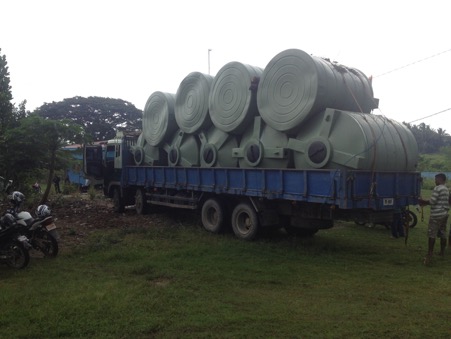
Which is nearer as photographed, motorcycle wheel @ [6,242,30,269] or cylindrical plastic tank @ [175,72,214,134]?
motorcycle wheel @ [6,242,30,269]

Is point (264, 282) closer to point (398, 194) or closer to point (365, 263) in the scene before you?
point (365, 263)

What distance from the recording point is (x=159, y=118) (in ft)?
40.7

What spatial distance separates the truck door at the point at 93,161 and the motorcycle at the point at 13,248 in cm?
840

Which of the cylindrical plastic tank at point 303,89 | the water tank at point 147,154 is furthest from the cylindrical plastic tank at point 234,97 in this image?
the water tank at point 147,154

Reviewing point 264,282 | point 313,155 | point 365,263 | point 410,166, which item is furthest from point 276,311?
point 410,166

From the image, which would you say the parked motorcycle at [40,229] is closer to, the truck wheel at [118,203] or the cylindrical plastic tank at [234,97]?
the cylindrical plastic tank at [234,97]

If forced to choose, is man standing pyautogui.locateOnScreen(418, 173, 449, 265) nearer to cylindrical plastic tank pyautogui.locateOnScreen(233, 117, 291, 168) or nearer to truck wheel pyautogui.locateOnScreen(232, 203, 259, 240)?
cylindrical plastic tank pyautogui.locateOnScreen(233, 117, 291, 168)

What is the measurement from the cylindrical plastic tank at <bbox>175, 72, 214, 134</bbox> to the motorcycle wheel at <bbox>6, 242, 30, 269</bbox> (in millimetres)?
5459

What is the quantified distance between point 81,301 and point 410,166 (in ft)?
20.6

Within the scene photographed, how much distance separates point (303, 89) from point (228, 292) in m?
4.27

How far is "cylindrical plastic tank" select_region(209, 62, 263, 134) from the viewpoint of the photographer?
894 cm

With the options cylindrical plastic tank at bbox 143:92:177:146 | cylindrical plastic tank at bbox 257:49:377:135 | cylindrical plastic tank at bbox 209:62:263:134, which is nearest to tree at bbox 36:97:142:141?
cylindrical plastic tank at bbox 143:92:177:146

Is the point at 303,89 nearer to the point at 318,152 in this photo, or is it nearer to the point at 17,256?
the point at 318,152

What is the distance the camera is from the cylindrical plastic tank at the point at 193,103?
10.4 metres
